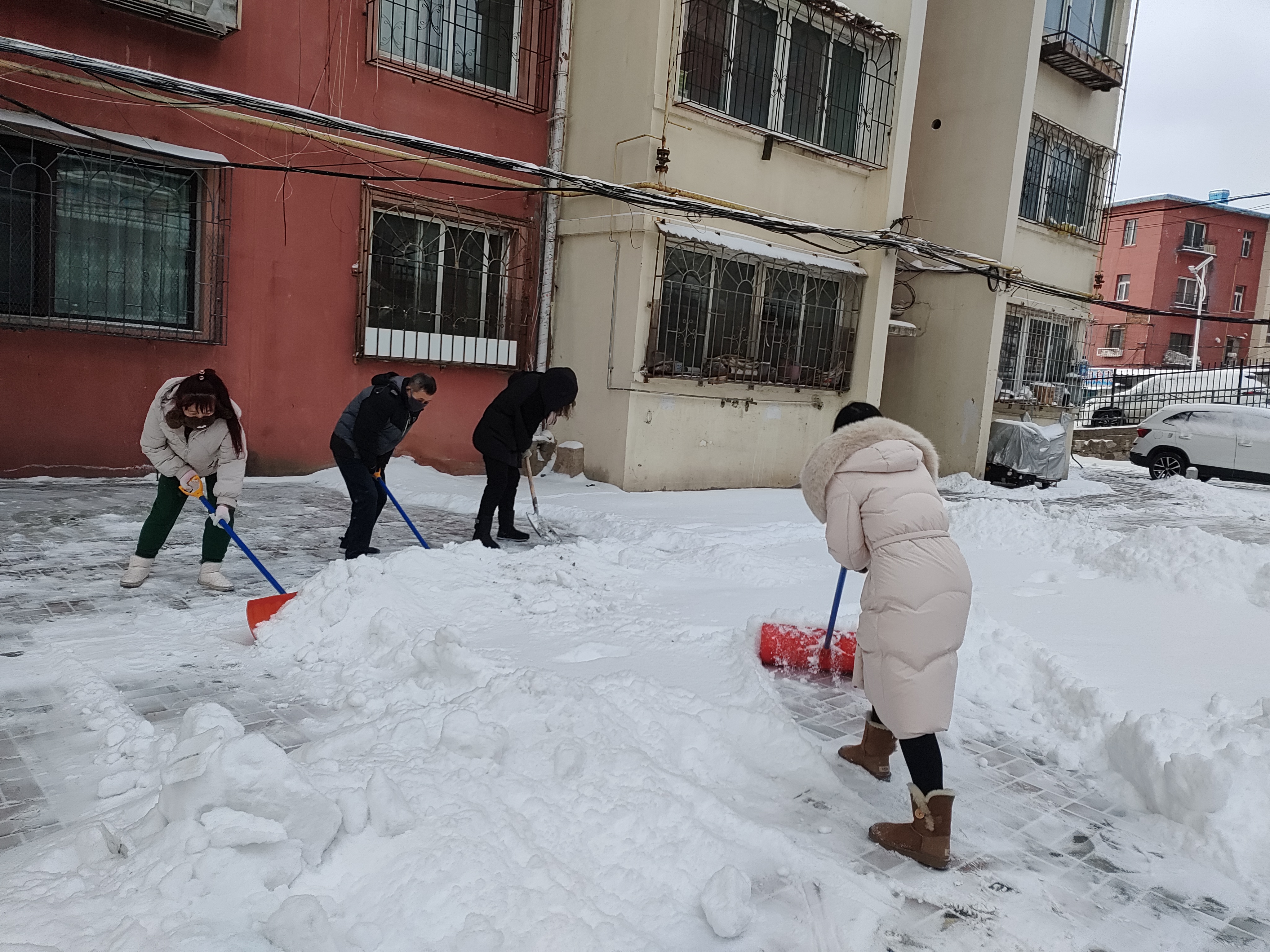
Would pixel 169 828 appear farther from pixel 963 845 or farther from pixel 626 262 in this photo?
pixel 626 262

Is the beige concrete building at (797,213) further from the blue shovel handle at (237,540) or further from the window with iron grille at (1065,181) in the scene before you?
the blue shovel handle at (237,540)

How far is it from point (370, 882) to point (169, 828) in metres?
0.54

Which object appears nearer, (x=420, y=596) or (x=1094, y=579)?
(x=420, y=596)

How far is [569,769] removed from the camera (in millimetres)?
2633

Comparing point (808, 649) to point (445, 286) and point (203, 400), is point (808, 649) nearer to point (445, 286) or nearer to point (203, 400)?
A: point (203, 400)

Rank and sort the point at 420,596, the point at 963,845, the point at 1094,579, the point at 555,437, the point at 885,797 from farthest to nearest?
1. the point at 555,437
2. the point at 1094,579
3. the point at 420,596
4. the point at 885,797
5. the point at 963,845

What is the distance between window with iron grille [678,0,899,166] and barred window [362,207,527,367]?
274 cm

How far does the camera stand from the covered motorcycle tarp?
12.6 metres

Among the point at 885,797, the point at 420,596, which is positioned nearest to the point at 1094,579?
the point at 885,797

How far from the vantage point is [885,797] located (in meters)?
2.94

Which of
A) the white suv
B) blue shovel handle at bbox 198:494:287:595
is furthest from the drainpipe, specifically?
the white suv

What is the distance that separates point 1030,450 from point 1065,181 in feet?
15.6

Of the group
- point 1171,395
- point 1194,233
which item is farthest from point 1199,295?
point 1171,395

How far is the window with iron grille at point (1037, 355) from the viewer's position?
43.9 feet
